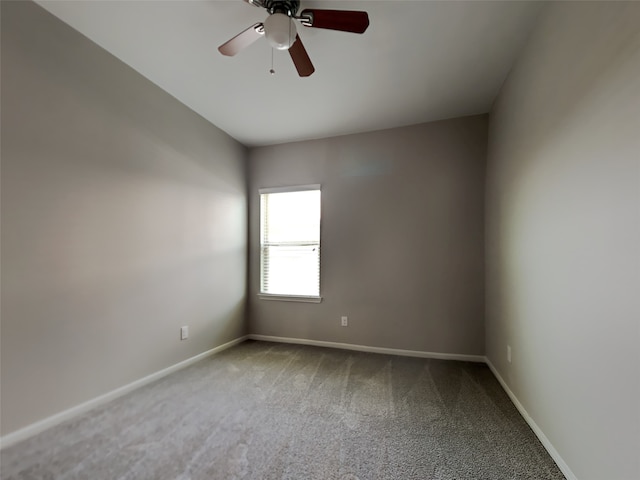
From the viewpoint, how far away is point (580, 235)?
1.23m

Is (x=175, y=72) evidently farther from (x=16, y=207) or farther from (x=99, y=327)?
(x=99, y=327)

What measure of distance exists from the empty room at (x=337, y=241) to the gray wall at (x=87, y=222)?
0.01 metres

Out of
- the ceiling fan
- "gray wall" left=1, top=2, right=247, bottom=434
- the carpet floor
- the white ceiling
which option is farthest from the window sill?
the ceiling fan

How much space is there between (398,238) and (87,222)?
2846mm

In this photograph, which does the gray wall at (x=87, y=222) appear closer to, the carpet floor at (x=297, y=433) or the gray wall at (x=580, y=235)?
the carpet floor at (x=297, y=433)

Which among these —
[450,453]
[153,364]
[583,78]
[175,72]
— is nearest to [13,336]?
[153,364]

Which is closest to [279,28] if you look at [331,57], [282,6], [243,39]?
[282,6]

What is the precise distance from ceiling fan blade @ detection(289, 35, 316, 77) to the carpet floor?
2.38 meters

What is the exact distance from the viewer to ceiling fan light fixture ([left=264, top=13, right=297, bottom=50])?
1.39m

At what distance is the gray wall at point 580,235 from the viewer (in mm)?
968

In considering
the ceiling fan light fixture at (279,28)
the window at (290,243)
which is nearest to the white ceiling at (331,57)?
the ceiling fan light fixture at (279,28)

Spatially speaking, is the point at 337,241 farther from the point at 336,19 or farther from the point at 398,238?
the point at 336,19

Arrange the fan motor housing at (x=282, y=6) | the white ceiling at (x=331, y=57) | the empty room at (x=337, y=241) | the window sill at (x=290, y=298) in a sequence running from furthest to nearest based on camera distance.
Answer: the window sill at (x=290, y=298), the white ceiling at (x=331, y=57), the fan motor housing at (x=282, y=6), the empty room at (x=337, y=241)

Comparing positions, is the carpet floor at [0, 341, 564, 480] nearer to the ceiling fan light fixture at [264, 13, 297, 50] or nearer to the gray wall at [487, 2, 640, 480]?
the gray wall at [487, 2, 640, 480]
